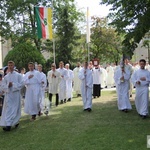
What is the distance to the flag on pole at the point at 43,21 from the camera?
18859 mm

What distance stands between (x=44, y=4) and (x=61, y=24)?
9.74 feet

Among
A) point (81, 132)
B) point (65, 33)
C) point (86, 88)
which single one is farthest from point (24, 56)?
point (81, 132)

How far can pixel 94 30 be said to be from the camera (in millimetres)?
42312

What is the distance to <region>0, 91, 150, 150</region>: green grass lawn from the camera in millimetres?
7168

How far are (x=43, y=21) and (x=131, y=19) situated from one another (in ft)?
28.2

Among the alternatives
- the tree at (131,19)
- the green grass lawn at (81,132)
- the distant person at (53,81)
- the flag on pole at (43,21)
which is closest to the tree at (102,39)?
the flag on pole at (43,21)

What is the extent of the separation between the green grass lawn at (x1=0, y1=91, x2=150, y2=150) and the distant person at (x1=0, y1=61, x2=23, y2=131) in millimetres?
305

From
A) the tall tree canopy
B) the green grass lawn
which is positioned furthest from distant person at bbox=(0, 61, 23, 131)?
the tall tree canopy

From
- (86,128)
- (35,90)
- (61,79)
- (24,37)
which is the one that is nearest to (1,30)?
(24,37)

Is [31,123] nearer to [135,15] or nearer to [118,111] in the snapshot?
[118,111]

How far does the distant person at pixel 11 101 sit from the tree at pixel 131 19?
14.6 feet

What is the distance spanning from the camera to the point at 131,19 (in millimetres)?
11570

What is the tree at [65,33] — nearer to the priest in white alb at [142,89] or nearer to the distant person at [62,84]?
the distant person at [62,84]

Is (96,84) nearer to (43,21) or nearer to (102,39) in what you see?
(43,21)
